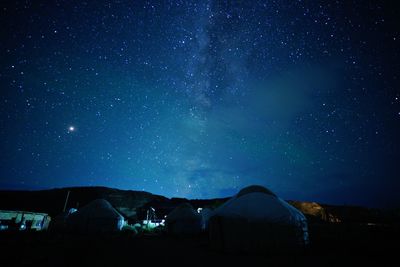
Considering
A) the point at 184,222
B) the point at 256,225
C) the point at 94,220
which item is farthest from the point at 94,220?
the point at 256,225

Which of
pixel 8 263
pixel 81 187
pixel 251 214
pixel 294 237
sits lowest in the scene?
pixel 8 263

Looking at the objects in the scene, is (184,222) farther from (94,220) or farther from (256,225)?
(256,225)

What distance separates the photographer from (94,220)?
24172 mm

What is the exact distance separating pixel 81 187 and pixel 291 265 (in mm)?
63813

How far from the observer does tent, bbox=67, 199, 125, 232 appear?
23861 millimetres

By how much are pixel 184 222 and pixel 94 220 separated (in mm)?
9771

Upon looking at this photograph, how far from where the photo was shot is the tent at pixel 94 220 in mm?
23861

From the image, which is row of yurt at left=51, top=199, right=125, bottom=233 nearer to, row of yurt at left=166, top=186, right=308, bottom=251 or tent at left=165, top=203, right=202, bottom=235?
tent at left=165, top=203, right=202, bottom=235

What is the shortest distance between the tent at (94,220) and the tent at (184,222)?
599cm

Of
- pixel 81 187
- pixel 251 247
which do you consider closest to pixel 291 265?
pixel 251 247

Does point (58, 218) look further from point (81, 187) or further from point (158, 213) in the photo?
point (81, 187)

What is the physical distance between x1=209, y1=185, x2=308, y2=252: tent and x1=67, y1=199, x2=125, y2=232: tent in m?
16.5

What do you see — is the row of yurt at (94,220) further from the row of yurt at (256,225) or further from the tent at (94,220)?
the row of yurt at (256,225)

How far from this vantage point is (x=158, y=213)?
163 feet
